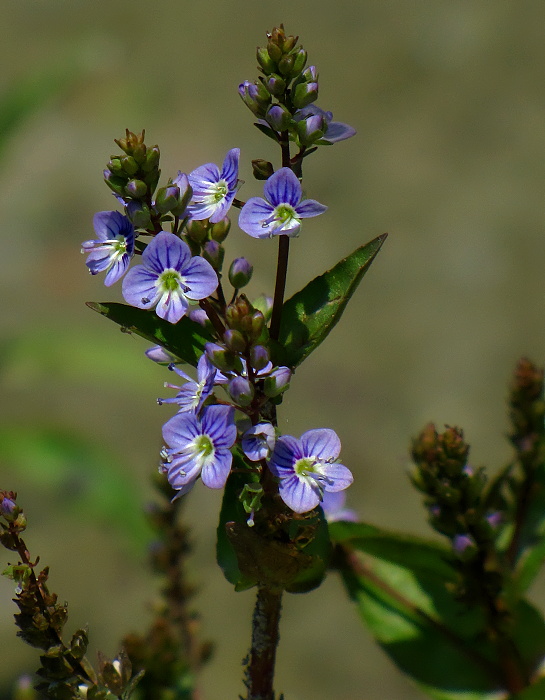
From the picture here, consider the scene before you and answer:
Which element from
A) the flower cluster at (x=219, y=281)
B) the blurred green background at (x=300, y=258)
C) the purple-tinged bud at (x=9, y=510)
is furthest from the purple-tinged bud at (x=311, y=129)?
the blurred green background at (x=300, y=258)

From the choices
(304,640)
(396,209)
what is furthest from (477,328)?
(304,640)

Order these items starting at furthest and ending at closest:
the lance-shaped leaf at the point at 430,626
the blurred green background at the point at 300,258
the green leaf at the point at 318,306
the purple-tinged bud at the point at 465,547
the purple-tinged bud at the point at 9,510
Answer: the blurred green background at the point at 300,258 < the lance-shaped leaf at the point at 430,626 < the purple-tinged bud at the point at 465,547 < the green leaf at the point at 318,306 < the purple-tinged bud at the point at 9,510

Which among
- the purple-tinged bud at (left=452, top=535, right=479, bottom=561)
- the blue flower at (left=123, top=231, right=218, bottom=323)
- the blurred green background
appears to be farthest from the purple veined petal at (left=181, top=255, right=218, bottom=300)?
the blurred green background

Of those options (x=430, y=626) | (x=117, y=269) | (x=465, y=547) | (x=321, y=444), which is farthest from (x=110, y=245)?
(x=430, y=626)

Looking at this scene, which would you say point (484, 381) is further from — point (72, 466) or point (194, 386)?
point (194, 386)

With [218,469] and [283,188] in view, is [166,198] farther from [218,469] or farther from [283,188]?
[218,469]

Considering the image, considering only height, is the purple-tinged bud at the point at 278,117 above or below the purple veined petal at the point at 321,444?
above

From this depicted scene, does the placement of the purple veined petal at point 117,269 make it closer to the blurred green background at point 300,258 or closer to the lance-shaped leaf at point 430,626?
the lance-shaped leaf at point 430,626
